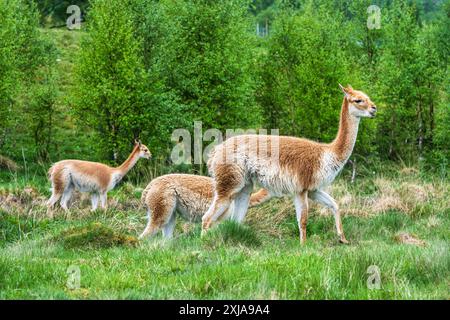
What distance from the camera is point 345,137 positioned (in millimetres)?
11906

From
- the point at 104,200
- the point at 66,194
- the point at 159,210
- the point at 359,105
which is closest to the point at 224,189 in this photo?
the point at 159,210

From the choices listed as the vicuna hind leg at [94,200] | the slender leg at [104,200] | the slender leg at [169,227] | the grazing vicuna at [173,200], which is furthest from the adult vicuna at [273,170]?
the vicuna hind leg at [94,200]

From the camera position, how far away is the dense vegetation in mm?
25078

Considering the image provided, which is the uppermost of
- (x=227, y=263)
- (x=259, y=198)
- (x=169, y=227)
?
(x=227, y=263)

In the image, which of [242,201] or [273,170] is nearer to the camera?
[273,170]

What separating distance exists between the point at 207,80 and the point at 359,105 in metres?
15.6

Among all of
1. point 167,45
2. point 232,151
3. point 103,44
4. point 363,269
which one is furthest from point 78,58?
point 363,269

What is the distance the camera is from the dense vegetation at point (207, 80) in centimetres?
2508

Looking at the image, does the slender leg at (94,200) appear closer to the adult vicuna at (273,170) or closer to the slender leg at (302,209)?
the adult vicuna at (273,170)

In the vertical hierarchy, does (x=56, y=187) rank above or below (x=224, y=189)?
below

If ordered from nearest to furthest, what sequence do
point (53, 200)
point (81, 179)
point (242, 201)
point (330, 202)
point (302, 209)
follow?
point (302, 209) < point (330, 202) < point (242, 201) < point (53, 200) < point (81, 179)

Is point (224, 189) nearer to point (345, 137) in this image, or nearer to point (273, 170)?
point (273, 170)

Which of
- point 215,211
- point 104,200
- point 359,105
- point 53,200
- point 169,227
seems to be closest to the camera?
point 215,211
